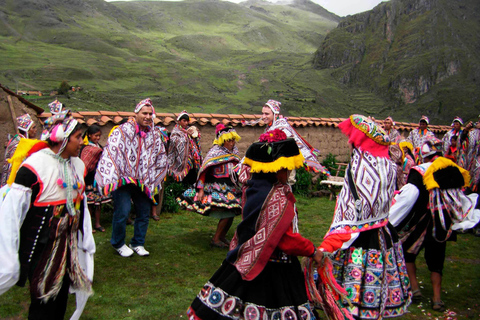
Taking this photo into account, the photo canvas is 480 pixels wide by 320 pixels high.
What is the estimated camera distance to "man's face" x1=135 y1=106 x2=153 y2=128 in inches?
200

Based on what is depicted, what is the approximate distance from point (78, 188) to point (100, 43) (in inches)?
1102

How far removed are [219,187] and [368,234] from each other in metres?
2.85

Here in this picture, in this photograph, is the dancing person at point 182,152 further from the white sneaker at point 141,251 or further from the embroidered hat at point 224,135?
the white sneaker at point 141,251

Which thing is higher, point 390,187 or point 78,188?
point 390,187

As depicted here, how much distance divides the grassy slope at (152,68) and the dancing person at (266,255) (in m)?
11.8

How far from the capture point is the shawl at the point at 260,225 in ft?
8.52

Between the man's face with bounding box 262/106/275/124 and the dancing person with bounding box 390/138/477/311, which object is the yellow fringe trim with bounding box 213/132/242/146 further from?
the dancing person with bounding box 390/138/477/311

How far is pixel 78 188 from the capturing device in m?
3.17

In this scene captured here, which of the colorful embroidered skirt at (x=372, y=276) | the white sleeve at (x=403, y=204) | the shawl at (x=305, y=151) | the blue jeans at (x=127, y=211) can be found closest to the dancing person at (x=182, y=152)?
the blue jeans at (x=127, y=211)

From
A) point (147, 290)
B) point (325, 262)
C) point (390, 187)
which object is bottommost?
point (147, 290)

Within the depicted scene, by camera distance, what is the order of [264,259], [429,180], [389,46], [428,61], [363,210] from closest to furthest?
[264,259] → [363,210] → [429,180] → [428,61] → [389,46]

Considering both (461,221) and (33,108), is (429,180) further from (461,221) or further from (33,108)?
(33,108)

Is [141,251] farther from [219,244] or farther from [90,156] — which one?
[90,156]

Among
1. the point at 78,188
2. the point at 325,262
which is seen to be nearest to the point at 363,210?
the point at 325,262
